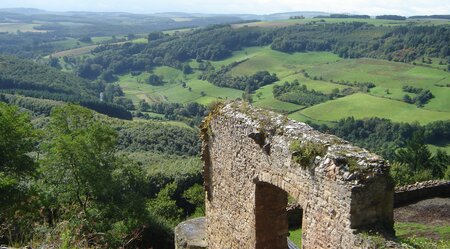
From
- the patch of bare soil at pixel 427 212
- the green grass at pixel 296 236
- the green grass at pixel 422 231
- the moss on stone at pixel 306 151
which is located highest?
the moss on stone at pixel 306 151

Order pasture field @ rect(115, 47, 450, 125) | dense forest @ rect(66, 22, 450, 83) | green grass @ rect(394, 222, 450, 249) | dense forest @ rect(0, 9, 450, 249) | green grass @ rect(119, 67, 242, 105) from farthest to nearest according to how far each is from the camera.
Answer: dense forest @ rect(66, 22, 450, 83) < green grass @ rect(119, 67, 242, 105) < pasture field @ rect(115, 47, 450, 125) < dense forest @ rect(0, 9, 450, 249) < green grass @ rect(394, 222, 450, 249)

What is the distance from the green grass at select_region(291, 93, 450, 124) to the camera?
64.7 m

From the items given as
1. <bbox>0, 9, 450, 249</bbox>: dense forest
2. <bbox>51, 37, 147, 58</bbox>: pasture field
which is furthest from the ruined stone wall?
<bbox>51, 37, 147, 58</bbox>: pasture field

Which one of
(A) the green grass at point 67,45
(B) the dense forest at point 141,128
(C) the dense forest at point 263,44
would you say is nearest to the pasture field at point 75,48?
(A) the green grass at point 67,45

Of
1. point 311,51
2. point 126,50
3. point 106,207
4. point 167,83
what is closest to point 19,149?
point 106,207

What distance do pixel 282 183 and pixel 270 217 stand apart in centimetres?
122

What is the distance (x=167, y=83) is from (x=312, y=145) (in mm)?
121899

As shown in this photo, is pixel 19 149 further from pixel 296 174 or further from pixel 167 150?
pixel 167 150

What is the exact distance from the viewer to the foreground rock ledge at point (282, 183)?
628 centimetres

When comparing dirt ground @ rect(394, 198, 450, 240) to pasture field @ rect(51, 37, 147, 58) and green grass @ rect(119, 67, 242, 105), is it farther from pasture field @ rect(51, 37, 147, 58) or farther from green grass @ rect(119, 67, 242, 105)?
pasture field @ rect(51, 37, 147, 58)

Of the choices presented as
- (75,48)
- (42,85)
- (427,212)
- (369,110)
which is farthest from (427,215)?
(75,48)

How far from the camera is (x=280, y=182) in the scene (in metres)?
7.65

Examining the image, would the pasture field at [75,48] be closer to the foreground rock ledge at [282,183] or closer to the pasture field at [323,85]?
the pasture field at [323,85]

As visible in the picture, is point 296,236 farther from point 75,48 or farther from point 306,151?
point 75,48
